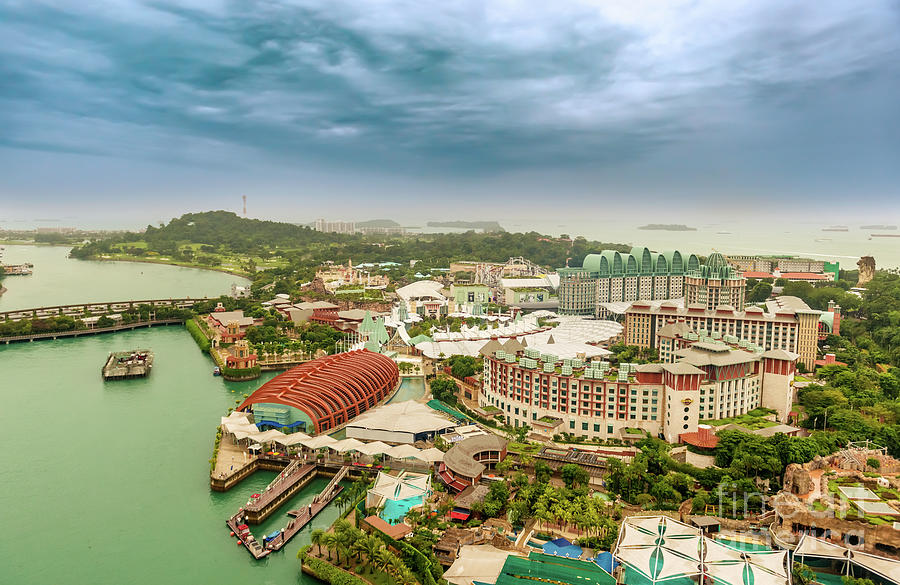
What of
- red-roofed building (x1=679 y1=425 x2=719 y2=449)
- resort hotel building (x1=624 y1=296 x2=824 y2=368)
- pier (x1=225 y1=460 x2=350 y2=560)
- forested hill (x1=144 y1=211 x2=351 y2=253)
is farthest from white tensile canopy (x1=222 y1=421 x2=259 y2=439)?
forested hill (x1=144 y1=211 x2=351 y2=253)

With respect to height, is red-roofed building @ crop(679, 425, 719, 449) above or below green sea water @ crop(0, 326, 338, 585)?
above

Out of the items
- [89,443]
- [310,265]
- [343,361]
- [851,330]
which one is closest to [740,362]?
[343,361]

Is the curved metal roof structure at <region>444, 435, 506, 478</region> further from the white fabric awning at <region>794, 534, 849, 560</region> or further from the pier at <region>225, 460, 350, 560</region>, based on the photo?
the white fabric awning at <region>794, 534, 849, 560</region>

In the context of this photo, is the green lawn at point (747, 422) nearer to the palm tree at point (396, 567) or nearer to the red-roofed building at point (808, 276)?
the palm tree at point (396, 567)

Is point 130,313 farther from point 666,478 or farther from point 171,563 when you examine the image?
point 666,478

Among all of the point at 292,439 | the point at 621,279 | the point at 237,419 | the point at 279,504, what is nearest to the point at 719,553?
the point at 279,504

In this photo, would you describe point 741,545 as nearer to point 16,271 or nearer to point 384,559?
point 384,559
